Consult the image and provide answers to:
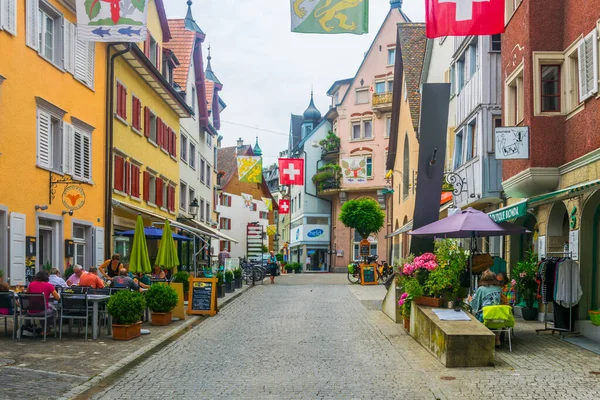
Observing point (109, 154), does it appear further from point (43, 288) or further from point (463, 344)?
point (463, 344)

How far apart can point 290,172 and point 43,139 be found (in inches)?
1301

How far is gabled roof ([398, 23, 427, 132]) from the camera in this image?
134 ft

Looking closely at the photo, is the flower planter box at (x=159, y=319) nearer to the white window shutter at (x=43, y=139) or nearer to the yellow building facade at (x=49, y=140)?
the yellow building facade at (x=49, y=140)

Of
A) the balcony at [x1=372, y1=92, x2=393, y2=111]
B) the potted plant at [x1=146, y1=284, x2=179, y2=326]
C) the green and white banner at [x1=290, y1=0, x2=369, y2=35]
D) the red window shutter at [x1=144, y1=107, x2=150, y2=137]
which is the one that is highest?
the balcony at [x1=372, y1=92, x2=393, y2=111]

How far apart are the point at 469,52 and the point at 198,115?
2399 centimetres

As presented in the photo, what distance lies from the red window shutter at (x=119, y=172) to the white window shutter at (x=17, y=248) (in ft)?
28.3

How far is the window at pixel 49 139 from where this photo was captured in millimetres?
19516

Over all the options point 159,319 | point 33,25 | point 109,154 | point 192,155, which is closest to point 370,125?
point 192,155

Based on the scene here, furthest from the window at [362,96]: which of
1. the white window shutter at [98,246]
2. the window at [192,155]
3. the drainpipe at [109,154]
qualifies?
the white window shutter at [98,246]

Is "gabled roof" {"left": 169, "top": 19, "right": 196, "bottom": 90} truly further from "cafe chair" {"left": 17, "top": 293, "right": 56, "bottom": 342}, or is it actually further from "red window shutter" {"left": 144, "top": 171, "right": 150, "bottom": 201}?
"cafe chair" {"left": 17, "top": 293, "right": 56, "bottom": 342}

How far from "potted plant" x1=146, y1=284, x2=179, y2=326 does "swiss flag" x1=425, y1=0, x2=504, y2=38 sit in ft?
24.7

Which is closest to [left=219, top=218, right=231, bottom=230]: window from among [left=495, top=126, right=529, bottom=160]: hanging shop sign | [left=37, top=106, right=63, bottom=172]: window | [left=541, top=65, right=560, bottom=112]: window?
[left=37, top=106, right=63, bottom=172]: window

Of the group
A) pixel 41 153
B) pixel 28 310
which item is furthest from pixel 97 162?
pixel 28 310

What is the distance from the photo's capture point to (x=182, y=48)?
137 ft
